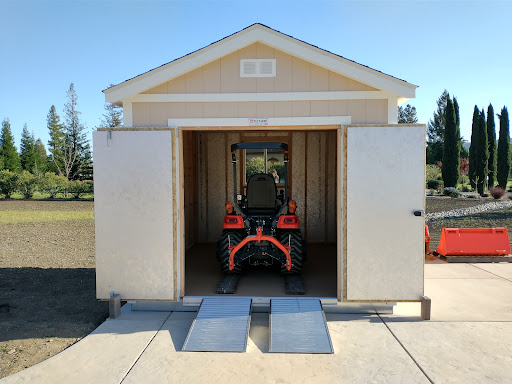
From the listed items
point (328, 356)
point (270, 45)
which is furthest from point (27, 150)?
point (328, 356)

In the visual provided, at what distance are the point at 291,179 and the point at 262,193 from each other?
232 centimetres

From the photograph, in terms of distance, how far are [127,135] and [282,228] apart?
2.57m

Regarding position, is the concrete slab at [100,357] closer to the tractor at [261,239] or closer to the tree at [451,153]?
the tractor at [261,239]

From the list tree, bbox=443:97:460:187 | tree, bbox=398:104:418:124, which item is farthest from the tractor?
tree, bbox=398:104:418:124

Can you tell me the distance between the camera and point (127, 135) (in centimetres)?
534

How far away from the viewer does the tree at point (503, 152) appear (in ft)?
91.2

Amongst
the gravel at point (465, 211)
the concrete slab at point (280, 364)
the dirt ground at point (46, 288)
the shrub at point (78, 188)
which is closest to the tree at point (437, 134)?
the gravel at point (465, 211)

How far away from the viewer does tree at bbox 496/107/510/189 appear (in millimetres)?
27812

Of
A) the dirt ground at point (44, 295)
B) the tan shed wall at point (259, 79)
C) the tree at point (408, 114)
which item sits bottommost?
the dirt ground at point (44, 295)

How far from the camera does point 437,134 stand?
41094 millimetres

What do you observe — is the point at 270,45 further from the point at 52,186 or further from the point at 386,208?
the point at 52,186

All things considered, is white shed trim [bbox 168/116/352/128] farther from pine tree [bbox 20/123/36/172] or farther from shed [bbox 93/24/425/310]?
pine tree [bbox 20/123/36/172]

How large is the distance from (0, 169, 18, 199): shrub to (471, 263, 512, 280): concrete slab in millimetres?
23447

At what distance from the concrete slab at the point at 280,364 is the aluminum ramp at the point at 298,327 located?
104 mm
